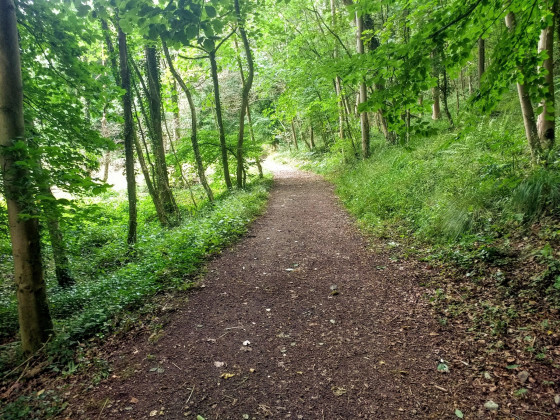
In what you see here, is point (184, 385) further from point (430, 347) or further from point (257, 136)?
point (257, 136)

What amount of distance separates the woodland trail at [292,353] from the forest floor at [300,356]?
1cm

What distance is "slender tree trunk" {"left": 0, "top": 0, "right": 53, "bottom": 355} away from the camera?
10.6ft

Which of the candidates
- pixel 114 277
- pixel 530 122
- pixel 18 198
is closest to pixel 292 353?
pixel 18 198

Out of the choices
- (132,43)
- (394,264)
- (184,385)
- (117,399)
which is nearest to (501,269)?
A: (394,264)

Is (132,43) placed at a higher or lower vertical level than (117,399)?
higher

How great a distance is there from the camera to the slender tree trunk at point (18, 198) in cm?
324

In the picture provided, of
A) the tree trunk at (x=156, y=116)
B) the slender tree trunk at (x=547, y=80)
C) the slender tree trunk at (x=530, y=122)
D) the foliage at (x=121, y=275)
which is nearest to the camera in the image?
the foliage at (x=121, y=275)

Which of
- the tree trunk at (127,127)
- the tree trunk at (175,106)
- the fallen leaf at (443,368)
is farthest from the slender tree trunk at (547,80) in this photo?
the tree trunk at (175,106)

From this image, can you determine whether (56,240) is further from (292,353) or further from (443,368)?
(443,368)

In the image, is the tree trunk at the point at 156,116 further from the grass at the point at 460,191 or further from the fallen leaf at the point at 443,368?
the fallen leaf at the point at 443,368

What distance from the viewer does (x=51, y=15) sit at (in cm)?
478

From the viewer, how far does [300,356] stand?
3555 mm

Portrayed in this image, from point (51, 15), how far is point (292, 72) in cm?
1362

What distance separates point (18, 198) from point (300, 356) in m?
3.58
